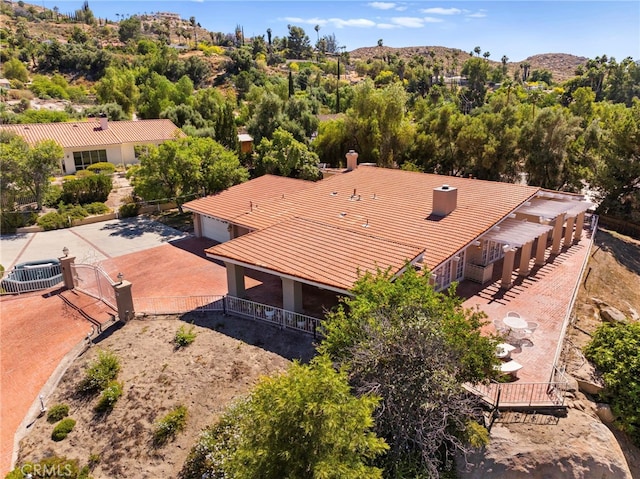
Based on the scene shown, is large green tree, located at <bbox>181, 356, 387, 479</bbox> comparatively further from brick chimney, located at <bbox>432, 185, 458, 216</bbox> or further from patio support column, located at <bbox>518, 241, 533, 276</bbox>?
patio support column, located at <bbox>518, 241, 533, 276</bbox>

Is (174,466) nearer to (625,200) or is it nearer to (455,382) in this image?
(455,382)

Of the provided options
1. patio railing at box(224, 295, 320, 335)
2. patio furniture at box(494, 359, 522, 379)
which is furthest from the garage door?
patio furniture at box(494, 359, 522, 379)

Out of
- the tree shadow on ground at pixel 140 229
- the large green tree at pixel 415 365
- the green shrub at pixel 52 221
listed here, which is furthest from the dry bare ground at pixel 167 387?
the green shrub at pixel 52 221

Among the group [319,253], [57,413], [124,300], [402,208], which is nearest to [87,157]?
[124,300]

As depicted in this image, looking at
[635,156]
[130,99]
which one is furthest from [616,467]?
[130,99]

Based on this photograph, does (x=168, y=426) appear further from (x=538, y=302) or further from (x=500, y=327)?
(x=538, y=302)

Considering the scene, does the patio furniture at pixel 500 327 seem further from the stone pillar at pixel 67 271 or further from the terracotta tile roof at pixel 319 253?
the stone pillar at pixel 67 271
